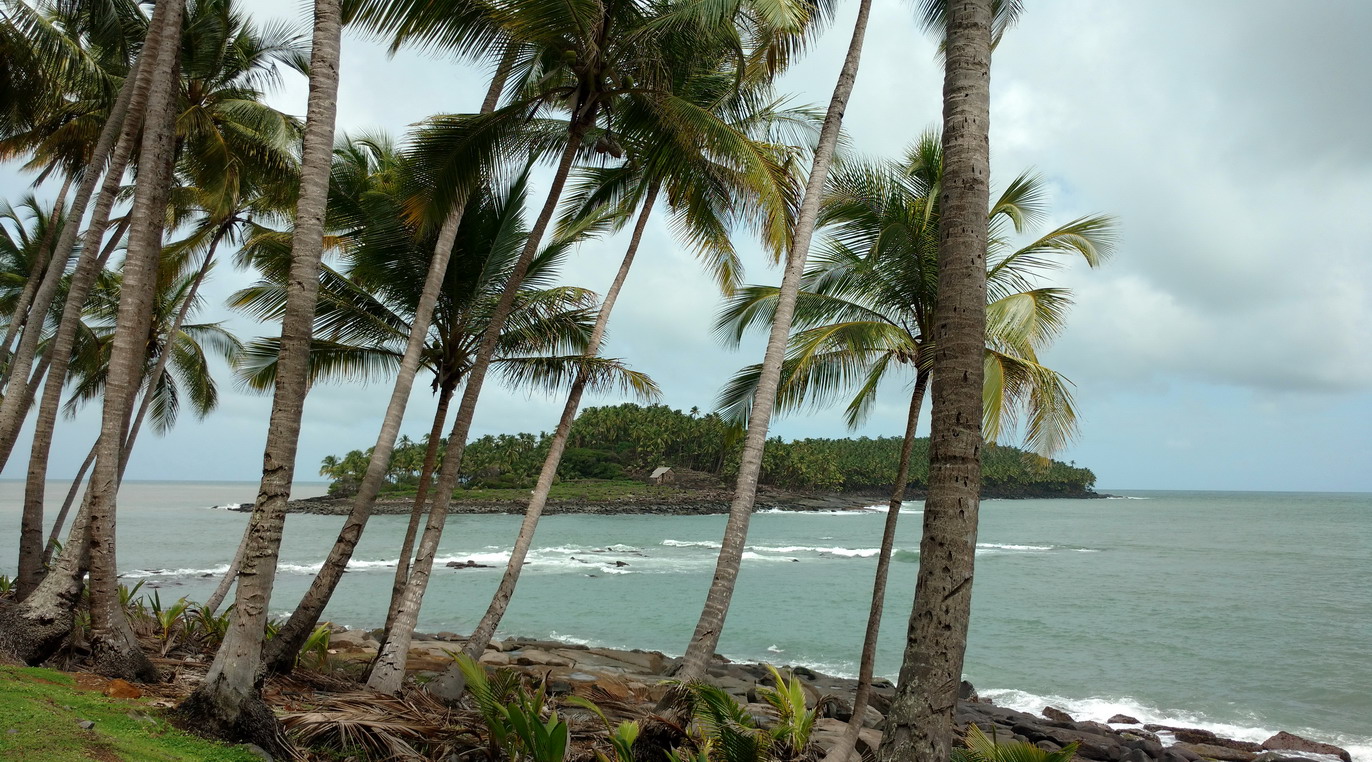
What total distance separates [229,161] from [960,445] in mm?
11505

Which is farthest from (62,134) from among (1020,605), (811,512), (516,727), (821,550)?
(811,512)

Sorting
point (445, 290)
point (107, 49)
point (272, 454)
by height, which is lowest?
point (272, 454)

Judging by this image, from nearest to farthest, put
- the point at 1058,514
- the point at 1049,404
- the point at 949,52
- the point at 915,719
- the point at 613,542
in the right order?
1. the point at 915,719
2. the point at 949,52
3. the point at 1049,404
4. the point at 613,542
5. the point at 1058,514

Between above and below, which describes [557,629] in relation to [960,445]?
below

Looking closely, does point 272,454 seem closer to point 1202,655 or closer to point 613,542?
point 1202,655

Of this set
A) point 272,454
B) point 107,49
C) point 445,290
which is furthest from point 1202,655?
point 107,49

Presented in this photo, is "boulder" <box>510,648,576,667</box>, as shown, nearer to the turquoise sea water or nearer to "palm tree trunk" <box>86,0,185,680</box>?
A: the turquoise sea water

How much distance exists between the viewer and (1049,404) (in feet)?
29.5

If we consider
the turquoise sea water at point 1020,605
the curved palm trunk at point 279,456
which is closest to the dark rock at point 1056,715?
the turquoise sea water at point 1020,605

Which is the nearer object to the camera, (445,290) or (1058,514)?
(445,290)

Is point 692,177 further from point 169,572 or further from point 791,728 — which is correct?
point 169,572

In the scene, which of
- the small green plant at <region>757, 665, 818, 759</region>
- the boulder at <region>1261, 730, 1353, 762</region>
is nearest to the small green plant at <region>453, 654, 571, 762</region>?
the small green plant at <region>757, 665, 818, 759</region>

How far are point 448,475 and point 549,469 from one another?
1.62m

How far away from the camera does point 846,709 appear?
12.0 m
